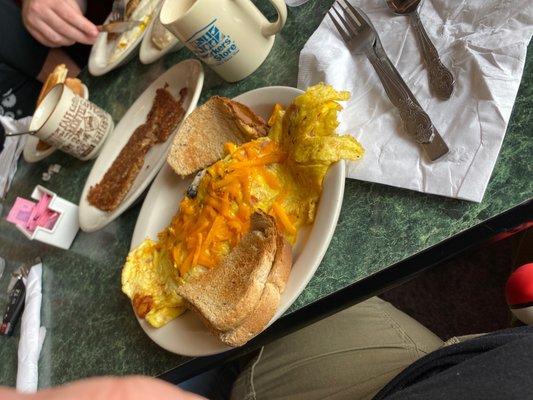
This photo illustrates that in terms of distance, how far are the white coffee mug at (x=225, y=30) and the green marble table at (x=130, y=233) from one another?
40 millimetres

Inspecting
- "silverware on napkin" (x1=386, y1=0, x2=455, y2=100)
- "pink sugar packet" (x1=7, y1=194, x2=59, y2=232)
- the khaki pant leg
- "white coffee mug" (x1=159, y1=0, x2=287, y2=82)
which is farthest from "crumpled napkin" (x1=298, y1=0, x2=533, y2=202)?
"pink sugar packet" (x1=7, y1=194, x2=59, y2=232)

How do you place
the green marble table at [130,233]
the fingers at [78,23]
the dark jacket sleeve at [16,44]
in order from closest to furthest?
the green marble table at [130,233], the fingers at [78,23], the dark jacket sleeve at [16,44]

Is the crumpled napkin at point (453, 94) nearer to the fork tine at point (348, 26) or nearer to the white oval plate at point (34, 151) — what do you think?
the fork tine at point (348, 26)

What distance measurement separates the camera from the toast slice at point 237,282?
2.39 feet

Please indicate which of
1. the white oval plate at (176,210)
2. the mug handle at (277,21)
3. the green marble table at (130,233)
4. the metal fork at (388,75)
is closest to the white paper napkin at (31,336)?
the green marble table at (130,233)

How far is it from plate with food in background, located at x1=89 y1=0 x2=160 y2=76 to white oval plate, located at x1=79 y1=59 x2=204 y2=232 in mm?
143

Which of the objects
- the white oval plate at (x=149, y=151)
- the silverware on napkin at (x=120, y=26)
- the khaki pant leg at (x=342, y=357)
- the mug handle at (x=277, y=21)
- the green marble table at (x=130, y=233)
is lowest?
the khaki pant leg at (x=342, y=357)

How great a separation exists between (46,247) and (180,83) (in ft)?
1.62

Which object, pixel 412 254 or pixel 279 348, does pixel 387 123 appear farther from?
pixel 279 348

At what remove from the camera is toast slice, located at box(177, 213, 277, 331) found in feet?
2.39

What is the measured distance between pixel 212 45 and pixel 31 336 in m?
0.69

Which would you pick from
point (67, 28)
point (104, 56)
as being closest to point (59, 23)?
point (67, 28)

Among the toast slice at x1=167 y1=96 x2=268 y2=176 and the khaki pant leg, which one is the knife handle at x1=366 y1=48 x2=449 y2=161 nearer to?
the toast slice at x1=167 y1=96 x2=268 y2=176

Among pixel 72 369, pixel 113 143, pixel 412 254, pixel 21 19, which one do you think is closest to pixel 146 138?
pixel 113 143
